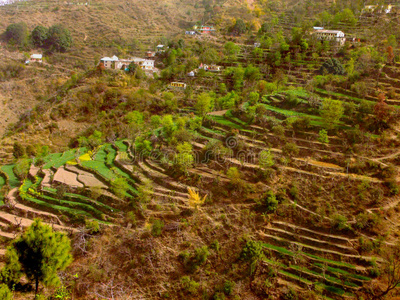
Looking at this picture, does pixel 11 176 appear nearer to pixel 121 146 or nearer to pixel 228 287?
pixel 121 146

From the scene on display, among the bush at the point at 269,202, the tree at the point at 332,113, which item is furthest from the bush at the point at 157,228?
the tree at the point at 332,113

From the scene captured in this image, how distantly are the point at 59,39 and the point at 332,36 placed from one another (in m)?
46.3

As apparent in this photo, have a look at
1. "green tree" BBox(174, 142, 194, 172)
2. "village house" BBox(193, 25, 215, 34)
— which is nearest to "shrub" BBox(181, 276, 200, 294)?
"green tree" BBox(174, 142, 194, 172)

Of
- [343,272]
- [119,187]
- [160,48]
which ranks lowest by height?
[343,272]

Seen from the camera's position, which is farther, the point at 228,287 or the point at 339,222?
the point at 339,222

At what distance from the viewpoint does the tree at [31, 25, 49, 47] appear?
52.3 m

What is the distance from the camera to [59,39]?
172 feet

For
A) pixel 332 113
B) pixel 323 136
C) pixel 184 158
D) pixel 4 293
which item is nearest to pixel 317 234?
pixel 323 136

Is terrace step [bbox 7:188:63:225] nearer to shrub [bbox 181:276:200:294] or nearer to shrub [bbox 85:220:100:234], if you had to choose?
shrub [bbox 85:220:100:234]

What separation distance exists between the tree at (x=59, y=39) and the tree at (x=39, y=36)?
0.79 metres

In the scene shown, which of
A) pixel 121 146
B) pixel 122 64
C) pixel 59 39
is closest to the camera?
pixel 121 146

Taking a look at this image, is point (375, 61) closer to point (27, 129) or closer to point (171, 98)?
point (171, 98)

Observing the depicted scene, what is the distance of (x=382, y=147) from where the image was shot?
61.0 feet

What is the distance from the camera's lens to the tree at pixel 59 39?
52.5 m
